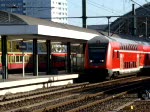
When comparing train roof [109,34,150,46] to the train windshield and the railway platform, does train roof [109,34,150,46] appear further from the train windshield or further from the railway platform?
the railway platform

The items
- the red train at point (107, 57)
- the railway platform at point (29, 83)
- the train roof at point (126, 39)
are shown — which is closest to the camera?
the railway platform at point (29, 83)

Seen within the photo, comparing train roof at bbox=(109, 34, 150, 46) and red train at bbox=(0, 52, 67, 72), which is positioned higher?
train roof at bbox=(109, 34, 150, 46)

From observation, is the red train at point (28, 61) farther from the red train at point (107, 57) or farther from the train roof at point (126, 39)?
the red train at point (107, 57)

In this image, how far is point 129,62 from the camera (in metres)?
34.7

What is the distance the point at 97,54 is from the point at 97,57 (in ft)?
0.72

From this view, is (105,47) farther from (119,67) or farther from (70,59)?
(70,59)

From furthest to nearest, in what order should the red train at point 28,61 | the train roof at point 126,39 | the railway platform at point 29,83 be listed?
the red train at point 28,61 < the train roof at point 126,39 < the railway platform at point 29,83

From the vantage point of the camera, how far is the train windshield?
30209 mm

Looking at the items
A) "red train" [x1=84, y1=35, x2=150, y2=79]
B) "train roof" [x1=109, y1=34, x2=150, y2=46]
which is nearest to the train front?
"red train" [x1=84, y1=35, x2=150, y2=79]

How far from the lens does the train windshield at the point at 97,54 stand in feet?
99.1

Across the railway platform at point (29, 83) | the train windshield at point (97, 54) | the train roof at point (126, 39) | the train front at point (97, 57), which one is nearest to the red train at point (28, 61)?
the train roof at point (126, 39)

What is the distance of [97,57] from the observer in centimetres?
3044

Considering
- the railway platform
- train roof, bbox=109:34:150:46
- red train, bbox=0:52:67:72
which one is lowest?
the railway platform

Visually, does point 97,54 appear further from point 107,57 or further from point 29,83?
point 29,83
